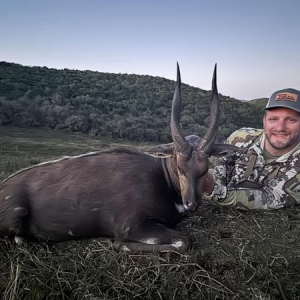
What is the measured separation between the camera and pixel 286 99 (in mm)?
4770

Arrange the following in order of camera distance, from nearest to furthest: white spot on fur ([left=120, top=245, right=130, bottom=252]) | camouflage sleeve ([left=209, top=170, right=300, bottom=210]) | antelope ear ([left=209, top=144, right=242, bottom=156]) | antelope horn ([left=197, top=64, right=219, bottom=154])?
white spot on fur ([left=120, top=245, right=130, bottom=252])
antelope horn ([left=197, top=64, right=219, bottom=154])
antelope ear ([left=209, top=144, right=242, bottom=156])
camouflage sleeve ([left=209, top=170, right=300, bottom=210])

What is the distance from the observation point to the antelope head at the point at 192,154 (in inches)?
150

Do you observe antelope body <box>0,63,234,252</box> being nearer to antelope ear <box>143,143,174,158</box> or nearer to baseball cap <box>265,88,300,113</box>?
antelope ear <box>143,143,174,158</box>

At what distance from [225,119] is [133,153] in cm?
2031

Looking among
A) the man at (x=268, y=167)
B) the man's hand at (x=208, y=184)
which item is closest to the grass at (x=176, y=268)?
the man at (x=268, y=167)

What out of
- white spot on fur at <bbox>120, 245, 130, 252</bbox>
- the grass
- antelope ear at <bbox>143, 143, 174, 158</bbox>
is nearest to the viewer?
the grass

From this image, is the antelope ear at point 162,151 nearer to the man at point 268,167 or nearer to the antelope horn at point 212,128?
the antelope horn at point 212,128

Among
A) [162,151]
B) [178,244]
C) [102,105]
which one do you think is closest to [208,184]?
[162,151]

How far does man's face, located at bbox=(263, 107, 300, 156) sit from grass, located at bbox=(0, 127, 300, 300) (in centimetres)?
103

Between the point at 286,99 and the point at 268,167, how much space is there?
99 centimetres

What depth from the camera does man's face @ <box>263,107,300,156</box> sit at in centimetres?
480

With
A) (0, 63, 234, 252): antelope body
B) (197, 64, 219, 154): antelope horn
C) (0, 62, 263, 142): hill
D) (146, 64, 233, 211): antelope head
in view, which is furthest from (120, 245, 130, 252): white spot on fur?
(0, 62, 263, 142): hill

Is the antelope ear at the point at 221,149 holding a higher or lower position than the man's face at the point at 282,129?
lower

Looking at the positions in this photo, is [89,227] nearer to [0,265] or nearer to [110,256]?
[110,256]
